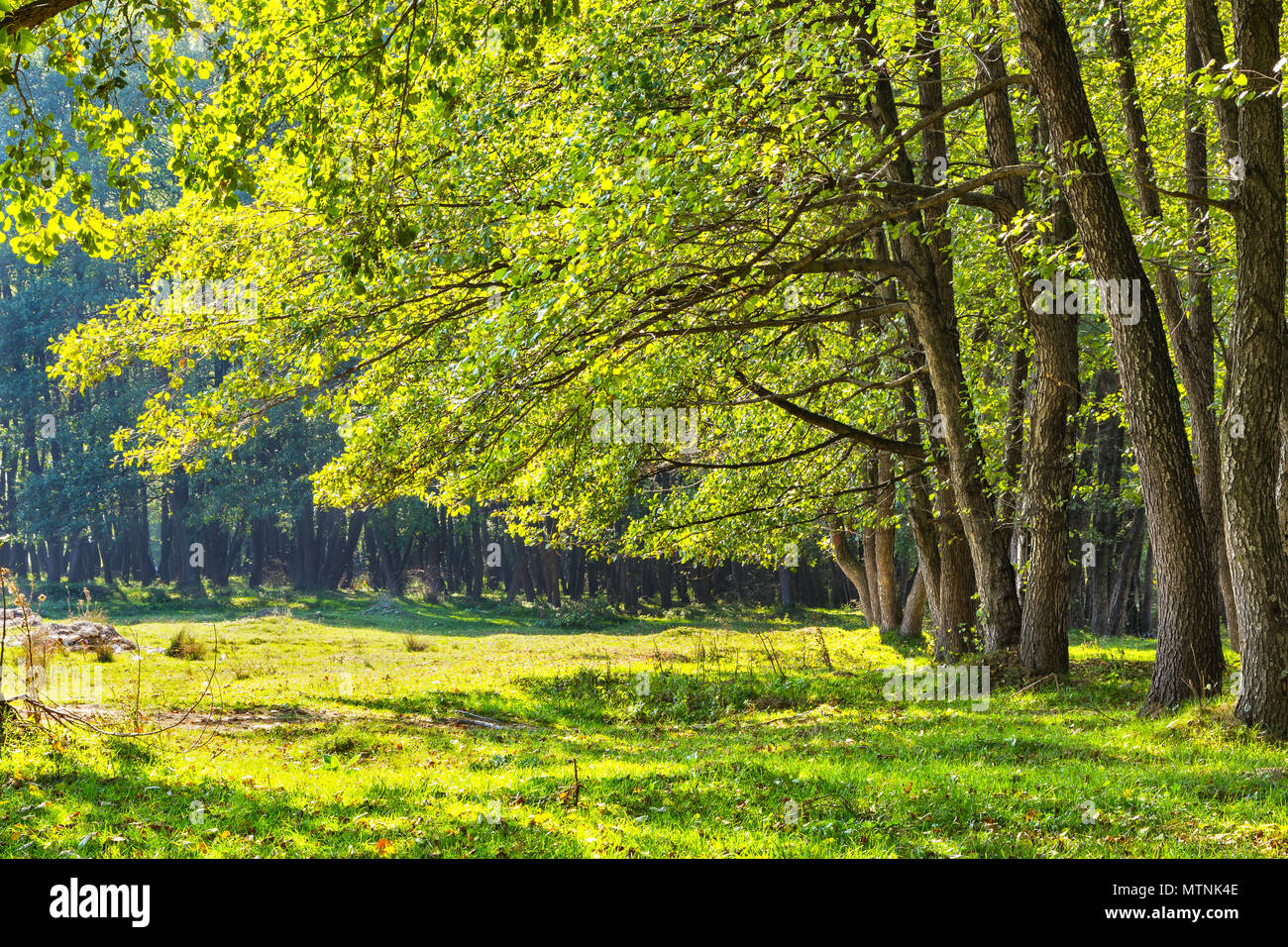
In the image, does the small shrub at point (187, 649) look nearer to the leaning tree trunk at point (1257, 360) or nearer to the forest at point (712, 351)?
the forest at point (712, 351)

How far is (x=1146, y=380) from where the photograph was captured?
10.2 meters

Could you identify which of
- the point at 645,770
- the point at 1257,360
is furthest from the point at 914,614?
the point at 645,770

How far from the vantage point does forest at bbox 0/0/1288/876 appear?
8.15m

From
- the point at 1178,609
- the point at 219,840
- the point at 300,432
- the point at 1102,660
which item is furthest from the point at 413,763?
the point at 300,432

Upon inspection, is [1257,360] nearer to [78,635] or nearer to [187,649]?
[187,649]

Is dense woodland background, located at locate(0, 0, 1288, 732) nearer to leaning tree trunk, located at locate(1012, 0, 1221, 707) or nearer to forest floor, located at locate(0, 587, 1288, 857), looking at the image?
leaning tree trunk, located at locate(1012, 0, 1221, 707)

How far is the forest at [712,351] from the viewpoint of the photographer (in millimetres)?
8148

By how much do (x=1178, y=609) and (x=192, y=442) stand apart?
12157 millimetres

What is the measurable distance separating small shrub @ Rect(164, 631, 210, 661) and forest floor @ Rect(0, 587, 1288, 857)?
1.88m

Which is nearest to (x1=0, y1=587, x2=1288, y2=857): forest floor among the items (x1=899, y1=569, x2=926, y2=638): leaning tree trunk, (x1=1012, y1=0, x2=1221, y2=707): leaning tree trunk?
(x1=1012, y1=0, x2=1221, y2=707): leaning tree trunk

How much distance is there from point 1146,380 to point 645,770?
20.8ft
